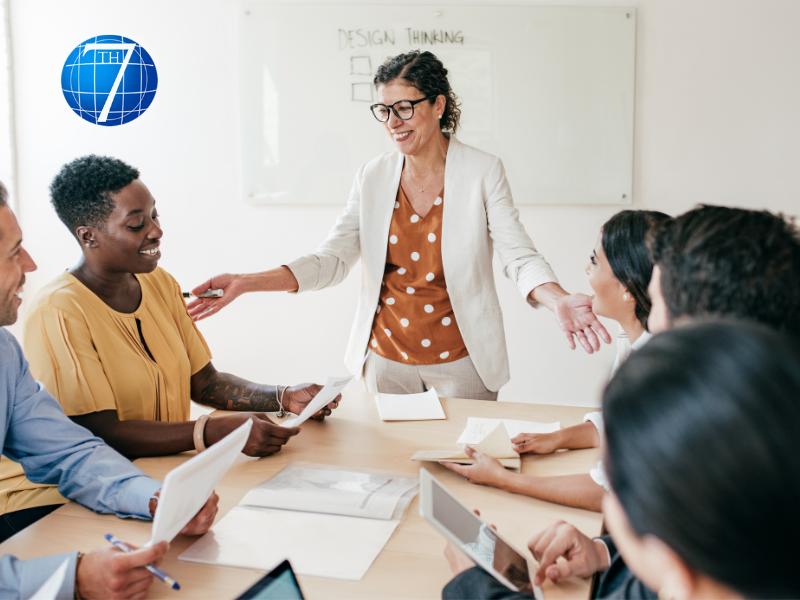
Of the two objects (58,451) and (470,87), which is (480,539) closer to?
(58,451)

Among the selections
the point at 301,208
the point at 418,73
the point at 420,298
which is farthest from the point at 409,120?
the point at 301,208

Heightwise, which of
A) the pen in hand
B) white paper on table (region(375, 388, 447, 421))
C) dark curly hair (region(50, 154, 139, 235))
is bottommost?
white paper on table (region(375, 388, 447, 421))

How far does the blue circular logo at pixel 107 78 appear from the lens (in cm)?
360

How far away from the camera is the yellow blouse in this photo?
1794 millimetres

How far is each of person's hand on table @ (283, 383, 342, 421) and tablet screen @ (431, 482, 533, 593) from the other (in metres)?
0.91

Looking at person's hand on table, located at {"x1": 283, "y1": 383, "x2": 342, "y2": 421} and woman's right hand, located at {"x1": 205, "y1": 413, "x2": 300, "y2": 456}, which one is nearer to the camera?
woman's right hand, located at {"x1": 205, "y1": 413, "x2": 300, "y2": 456}

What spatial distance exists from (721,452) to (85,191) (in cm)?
179

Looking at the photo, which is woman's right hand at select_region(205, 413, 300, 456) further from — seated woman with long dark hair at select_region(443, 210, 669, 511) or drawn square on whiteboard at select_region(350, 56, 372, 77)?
drawn square on whiteboard at select_region(350, 56, 372, 77)

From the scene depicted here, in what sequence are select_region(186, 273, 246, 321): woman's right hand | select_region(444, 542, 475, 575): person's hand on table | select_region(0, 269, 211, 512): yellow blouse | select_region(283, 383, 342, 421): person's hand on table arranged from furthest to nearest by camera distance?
select_region(186, 273, 246, 321): woman's right hand < select_region(283, 383, 342, 421): person's hand on table < select_region(0, 269, 211, 512): yellow blouse < select_region(444, 542, 475, 575): person's hand on table

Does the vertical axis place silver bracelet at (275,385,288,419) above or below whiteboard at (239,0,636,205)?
below


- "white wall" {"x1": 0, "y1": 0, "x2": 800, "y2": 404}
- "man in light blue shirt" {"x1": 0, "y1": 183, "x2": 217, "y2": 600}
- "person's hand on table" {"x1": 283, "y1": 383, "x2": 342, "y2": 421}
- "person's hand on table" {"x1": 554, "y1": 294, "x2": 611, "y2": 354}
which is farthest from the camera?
"white wall" {"x1": 0, "y1": 0, "x2": 800, "y2": 404}

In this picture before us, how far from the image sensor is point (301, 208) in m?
4.08

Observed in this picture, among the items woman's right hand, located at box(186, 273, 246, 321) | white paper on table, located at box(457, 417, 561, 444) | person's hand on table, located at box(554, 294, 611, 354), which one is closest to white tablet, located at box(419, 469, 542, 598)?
white paper on table, located at box(457, 417, 561, 444)

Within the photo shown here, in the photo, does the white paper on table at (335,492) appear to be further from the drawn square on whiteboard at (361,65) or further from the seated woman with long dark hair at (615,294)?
the drawn square on whiteboard at (361,65)
